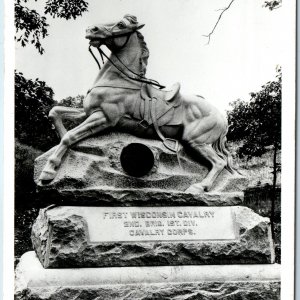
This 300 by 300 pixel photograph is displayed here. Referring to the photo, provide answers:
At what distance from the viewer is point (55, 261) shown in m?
7.29

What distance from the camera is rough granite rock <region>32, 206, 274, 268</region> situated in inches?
287

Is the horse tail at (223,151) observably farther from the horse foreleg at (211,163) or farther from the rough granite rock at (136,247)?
the rough granite rock at (136,247)

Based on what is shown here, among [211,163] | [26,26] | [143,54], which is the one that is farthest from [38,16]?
[211,163]

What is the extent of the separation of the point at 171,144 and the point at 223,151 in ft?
1.74

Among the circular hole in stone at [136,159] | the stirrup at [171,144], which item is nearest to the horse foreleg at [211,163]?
the stirrup at [171,144]

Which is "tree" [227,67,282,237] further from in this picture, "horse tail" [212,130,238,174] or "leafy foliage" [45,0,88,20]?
"leafy foliage" [45,0,88,20]

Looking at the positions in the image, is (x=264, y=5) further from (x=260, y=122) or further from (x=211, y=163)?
(x=211, y=163)

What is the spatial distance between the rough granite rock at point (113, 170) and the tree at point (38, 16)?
1029 millimetres

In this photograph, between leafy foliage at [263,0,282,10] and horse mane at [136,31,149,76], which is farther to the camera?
leafy foliage at [263,0,282,10]

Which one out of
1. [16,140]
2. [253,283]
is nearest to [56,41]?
[16,140]

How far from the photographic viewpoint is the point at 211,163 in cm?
786

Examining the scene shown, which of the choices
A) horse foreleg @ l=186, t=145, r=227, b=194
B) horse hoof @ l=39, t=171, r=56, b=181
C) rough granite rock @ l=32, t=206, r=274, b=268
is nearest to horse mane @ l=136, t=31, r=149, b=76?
horse foreleg @ l=186, t=145, r=227, b=194

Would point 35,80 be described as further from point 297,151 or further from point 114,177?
point 297,151

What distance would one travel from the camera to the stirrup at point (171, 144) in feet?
25.5
